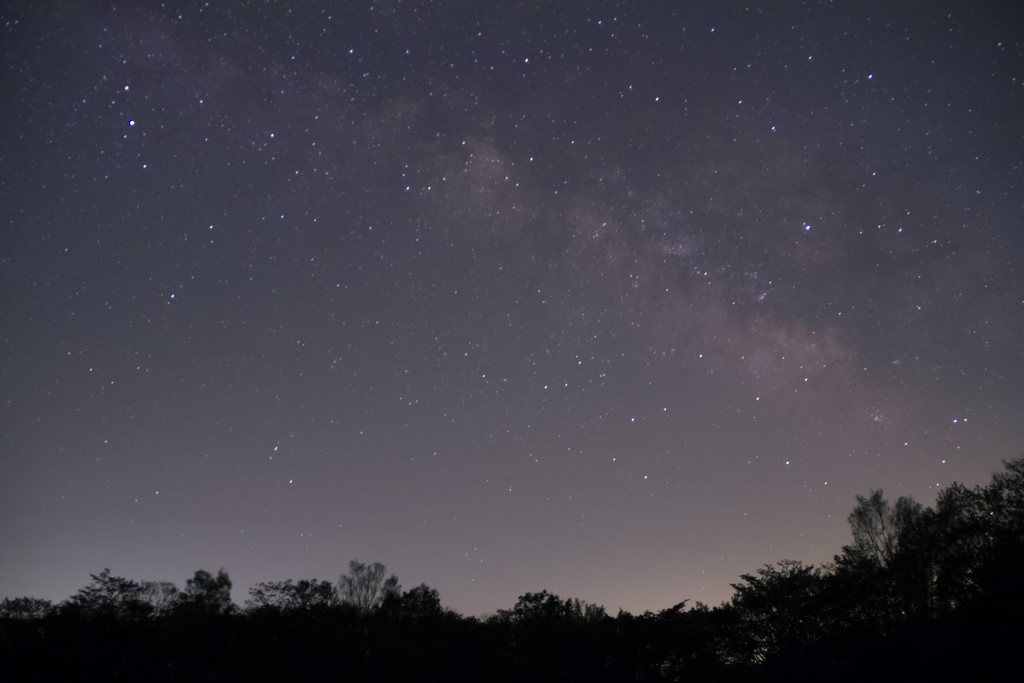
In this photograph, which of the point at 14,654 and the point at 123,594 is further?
the point at 123,594

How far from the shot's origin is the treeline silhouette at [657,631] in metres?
20.8

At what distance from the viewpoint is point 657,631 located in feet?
110

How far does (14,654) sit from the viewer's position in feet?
86.1

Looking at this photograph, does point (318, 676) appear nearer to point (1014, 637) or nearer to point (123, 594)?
point (123, 594)

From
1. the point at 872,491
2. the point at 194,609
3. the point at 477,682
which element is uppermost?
the point at 872,491

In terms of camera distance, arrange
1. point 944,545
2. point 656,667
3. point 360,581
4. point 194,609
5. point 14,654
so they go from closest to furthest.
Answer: point 944,545, point 14,654, point 656,667, point 194,609, point 360,581

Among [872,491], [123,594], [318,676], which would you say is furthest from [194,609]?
[872,491]

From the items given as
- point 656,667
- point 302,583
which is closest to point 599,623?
point 656,667

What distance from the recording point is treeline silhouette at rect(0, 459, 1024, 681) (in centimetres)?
2081

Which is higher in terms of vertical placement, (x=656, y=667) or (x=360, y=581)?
(x=360, y=581)

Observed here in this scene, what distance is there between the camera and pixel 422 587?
59000mm

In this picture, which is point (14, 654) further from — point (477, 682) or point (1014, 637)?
point (1014, 637)

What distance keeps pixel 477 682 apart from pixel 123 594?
26672 mm

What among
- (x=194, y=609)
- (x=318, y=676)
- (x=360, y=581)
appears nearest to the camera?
(x=318, y=676)
